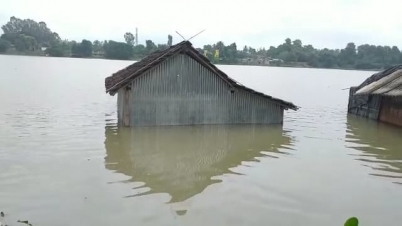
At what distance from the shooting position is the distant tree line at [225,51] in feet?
320

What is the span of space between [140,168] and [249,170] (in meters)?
2.94

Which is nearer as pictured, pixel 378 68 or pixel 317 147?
pixel 317 147

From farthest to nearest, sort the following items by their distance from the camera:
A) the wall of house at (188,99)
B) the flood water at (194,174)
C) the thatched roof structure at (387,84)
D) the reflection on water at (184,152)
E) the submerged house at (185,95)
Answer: the thatched roof structure at (387,84) < the wall of house at (188,99) < the submerged house at (185,95) < the reflection on water at (184,152) < the flood water at (194,174)

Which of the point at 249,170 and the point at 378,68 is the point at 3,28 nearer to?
the point at 378,68

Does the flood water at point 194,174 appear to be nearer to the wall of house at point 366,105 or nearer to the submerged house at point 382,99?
the submerged house at point 382,99

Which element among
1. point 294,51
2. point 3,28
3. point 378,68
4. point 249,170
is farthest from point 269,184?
point 3,28

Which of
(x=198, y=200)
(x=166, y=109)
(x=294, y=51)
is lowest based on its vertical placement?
(x=198, y=200)

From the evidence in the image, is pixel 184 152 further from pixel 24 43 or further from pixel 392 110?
pixel 24 43

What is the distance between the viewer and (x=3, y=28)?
117500mm

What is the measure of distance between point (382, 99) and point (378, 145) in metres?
6.47

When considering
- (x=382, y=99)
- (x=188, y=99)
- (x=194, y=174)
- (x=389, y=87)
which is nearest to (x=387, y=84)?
(x=382, y=99)

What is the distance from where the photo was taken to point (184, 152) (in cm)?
A: 1327

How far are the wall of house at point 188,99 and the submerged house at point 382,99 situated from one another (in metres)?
5.61

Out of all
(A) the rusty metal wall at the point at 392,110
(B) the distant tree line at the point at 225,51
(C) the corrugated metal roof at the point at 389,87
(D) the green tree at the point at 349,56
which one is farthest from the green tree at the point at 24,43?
(A) the rusty metal wall at the point at 392,110
